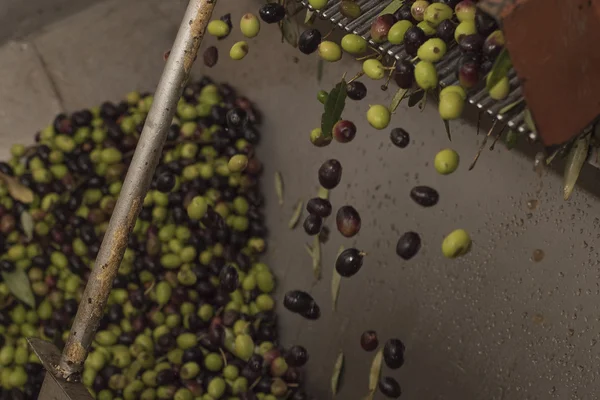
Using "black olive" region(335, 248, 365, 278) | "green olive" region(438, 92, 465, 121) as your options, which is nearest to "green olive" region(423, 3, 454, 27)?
"green olive" region(438, 92, 465, 121)

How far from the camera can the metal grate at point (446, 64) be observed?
3.81 ft

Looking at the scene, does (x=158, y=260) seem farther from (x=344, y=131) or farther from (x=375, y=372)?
(x=344, y=131)

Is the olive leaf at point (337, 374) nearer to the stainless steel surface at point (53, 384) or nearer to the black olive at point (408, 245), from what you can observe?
the black olive at point (408, 245)

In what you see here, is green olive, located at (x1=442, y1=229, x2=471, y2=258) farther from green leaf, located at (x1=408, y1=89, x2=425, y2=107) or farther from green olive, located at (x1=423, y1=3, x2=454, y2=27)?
green olive, located at (x1=423, y1=3, x2=454, y2=27)

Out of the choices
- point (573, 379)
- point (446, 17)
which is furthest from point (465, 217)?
point (446, 17)

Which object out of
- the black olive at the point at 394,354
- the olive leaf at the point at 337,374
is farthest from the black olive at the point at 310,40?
the olive leaf at the point at 337,374

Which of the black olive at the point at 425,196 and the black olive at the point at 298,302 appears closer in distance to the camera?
the black olive at the point at 425,196

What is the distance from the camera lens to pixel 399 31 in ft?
4.31

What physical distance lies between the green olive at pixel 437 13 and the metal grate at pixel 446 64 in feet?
0.21

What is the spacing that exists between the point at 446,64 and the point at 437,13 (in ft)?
0.30

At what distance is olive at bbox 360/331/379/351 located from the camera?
1.77 meters

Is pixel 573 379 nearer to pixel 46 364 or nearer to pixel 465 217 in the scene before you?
pixel 465 217

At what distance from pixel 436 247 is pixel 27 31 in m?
1.44

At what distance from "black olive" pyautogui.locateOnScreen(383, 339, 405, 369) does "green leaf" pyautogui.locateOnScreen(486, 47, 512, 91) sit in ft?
2.51
